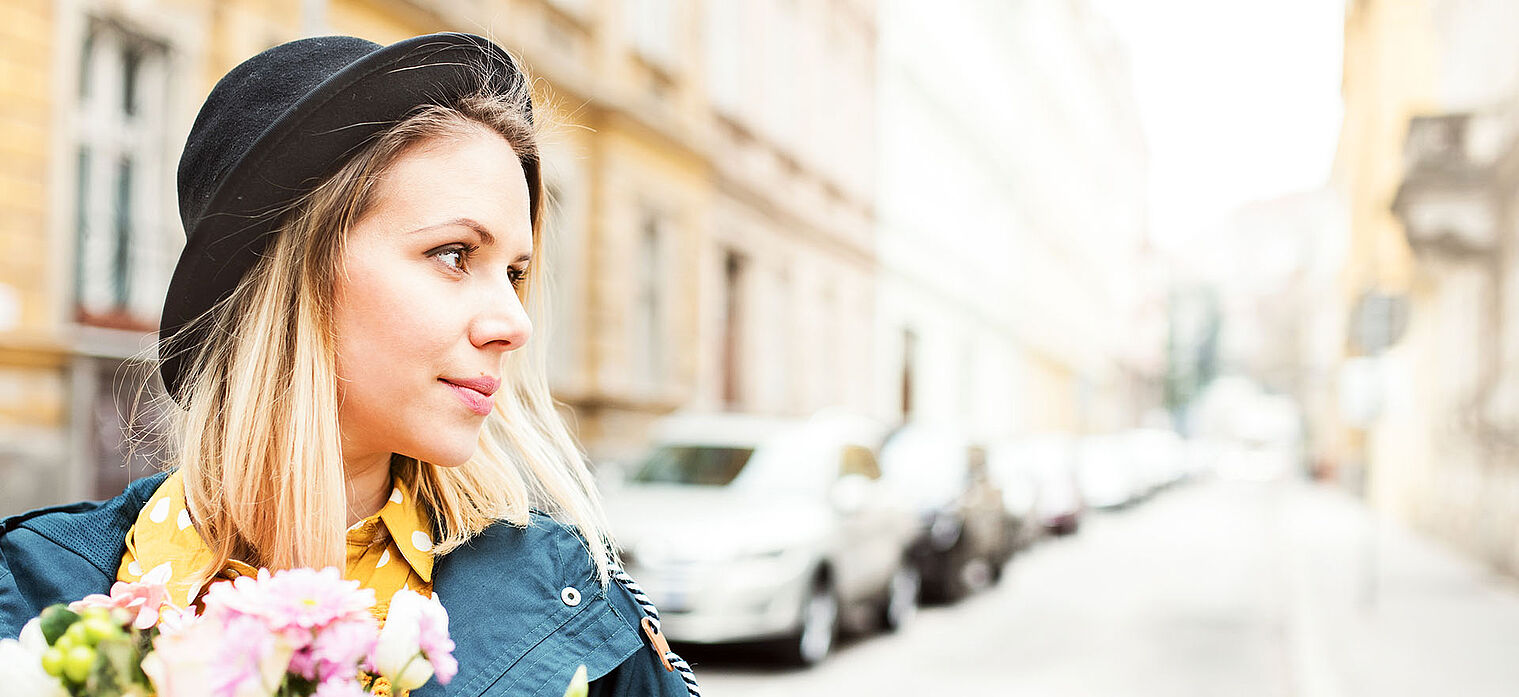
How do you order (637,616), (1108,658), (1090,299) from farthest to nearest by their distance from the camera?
(1090,299) → (1108,658) → (637,616)

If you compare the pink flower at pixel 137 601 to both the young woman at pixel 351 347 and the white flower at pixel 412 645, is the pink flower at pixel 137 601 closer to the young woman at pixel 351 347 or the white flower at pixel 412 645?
the white flower at pixel 412 645

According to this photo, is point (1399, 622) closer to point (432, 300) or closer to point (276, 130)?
point (432, 300)

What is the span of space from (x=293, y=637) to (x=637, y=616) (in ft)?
2.19

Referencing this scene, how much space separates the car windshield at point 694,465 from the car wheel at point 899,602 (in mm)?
1716

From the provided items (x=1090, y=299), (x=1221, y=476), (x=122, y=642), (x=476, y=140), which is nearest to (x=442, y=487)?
(x=476, y=140)

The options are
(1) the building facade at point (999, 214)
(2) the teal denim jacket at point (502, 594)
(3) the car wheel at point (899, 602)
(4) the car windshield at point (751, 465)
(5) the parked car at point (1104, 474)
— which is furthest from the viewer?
(5) the parked car at point (1104, 474)

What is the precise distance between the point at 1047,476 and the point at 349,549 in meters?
22.6

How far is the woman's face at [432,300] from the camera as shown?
1.41m

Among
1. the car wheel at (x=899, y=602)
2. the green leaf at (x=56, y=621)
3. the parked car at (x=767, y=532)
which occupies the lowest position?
the car wheel at (x=899, y=602)

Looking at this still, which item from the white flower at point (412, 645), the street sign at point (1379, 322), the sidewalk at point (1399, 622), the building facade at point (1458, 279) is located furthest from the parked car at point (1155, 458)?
the white flower at point (412, 645)

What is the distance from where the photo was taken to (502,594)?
1458mm

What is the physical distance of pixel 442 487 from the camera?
5.10 feet

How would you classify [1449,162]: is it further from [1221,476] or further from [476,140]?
[1221,476]

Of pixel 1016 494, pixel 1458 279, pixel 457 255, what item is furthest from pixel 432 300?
pixel 1458 279
